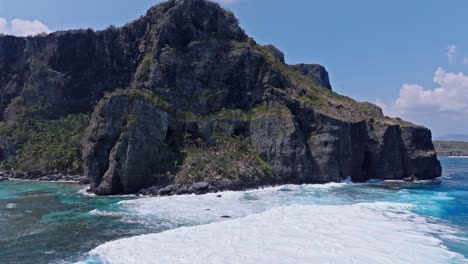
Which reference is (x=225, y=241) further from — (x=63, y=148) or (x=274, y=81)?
(x=63, y=148)

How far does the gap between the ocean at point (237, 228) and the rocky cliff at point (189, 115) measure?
814 centimetres

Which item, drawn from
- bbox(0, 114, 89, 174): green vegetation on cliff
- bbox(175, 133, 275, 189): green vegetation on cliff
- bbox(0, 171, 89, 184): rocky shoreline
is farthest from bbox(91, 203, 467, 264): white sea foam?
bbox(0, 114, 89, 174): green vegetation on cliff

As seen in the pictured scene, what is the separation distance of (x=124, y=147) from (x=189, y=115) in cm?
1777

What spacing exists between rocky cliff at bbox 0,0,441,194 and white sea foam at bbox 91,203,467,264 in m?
22.7

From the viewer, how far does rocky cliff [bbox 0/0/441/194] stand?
2366 inches

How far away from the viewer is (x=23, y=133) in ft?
329

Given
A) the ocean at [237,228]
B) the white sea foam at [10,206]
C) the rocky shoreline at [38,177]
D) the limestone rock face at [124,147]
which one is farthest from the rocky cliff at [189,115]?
the white sea foam at [10,206]

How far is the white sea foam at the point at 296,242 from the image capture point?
2659 cm

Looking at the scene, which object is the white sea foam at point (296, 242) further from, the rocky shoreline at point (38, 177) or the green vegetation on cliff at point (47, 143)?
the green vegetation on cliff at point (47, 143)

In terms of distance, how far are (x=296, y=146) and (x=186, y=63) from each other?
30.0 meters

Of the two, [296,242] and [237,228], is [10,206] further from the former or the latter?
[296,242]

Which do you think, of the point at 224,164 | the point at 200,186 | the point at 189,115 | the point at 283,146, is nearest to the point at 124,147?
the point at 200,186

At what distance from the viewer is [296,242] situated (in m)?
29.9

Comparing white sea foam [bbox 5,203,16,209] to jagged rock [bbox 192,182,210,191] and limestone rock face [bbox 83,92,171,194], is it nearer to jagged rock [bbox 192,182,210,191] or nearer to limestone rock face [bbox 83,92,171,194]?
limestone rock face [bbox 83,92,171,194]
